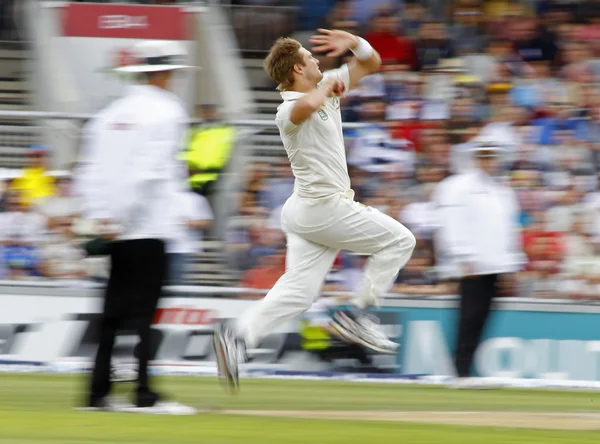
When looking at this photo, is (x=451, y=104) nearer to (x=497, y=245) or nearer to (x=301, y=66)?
(x=497, y=245)

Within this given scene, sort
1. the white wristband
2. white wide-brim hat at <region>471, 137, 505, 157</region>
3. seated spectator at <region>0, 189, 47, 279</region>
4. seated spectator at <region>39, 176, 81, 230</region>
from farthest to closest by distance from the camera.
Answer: seated spectator at <region>39, 176, 81, 230</region>, seated spectator at <region>0, 189, 47, 279</region>, white wide-brim hat at <region>471, 137, 505, 157</region>, the white wristband

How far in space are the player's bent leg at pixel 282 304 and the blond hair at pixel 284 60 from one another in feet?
3.14

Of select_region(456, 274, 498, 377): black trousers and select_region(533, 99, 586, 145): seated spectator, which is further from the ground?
select_region(533, 99, 586, 145): seated spectator

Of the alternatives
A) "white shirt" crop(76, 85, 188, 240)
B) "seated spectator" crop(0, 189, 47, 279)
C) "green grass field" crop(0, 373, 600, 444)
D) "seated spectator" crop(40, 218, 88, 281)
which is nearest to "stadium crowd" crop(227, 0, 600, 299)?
"seated spectator" crop(40, 218, 88, 281)

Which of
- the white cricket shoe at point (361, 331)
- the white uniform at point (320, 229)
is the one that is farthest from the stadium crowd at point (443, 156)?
the white uniform at point (320, 229)

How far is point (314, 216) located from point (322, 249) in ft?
0.84

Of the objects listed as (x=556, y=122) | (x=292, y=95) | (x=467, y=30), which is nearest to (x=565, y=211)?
(x=556, y=122)

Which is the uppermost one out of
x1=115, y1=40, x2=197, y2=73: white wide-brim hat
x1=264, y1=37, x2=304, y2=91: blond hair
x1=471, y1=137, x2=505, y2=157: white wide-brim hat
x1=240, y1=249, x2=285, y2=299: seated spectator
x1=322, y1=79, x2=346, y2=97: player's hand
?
x1=115, y1=40, x2=197, y2=73: white wide-brim hat

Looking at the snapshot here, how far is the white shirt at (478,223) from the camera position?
1024 cm

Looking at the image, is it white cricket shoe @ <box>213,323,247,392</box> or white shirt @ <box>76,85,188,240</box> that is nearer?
white shirt @ <box>76,85,188,240</box>

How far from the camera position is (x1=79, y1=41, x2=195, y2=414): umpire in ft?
22.0

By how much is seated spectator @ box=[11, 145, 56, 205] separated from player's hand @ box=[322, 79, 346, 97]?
18.4ft

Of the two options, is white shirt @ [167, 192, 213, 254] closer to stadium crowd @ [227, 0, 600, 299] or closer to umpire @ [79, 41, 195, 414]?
→ stadium crowd @ [227, 0, 600, 299]

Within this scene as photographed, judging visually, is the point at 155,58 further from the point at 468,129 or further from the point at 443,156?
the point at 468,129
